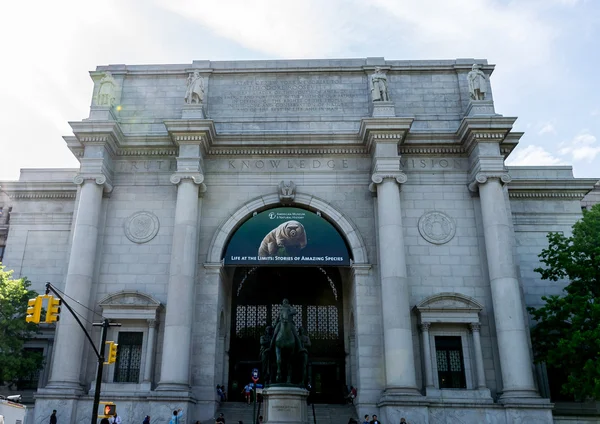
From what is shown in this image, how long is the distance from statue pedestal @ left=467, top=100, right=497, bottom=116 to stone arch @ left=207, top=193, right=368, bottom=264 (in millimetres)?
9220

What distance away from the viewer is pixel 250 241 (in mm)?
29781

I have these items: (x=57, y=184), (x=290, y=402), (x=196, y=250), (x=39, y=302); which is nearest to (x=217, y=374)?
(x=196, y=250)

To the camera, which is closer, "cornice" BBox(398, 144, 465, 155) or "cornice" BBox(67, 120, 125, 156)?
"cornice" BBox(67, 120, 125, 156)

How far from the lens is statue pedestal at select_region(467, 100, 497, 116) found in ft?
101

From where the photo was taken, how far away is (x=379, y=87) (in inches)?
1243

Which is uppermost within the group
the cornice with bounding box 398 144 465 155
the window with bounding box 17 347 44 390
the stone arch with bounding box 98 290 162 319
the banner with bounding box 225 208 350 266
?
the cornice with bounding box 398 144 465 155

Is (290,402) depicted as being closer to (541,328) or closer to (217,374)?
(217,374)

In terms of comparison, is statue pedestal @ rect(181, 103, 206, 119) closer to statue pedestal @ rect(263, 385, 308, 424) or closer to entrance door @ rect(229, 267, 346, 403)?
entrance door @ rect(229, 267, 346, 403)

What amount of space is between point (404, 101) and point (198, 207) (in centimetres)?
1346

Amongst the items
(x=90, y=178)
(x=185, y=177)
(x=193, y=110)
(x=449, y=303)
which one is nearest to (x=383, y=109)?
(x=193, y=110)

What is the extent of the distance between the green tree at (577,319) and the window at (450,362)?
3.78 m

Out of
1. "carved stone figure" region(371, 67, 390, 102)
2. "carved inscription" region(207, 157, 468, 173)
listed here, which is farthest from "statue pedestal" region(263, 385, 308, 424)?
"carved stone figure" region(371, 67, 390, 102)

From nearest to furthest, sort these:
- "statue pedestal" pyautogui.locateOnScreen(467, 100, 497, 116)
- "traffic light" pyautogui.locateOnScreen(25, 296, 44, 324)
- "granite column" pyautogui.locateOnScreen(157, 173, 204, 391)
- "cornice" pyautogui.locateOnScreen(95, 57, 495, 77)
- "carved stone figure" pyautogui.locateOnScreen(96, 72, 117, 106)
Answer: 1. "traffic light" pyautogui.locateOnScreen(25, 296, 44, 324)
2. "granite column" pyautogui.locateOnScreen(157, 173, 204, 391)
3. "statue pedestal" pyautogui.locateOnScreen(467, 100, 497, 116)
4. "carved stone figure" pyautogui.locateOnScreen(96, 72, 117, 106)
5. "cornice" pyautogui.locateOnScreen(95, 57, 495, 77)

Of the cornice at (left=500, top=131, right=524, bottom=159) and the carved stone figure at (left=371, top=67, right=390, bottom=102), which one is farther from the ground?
the carved stone figure at (left=371, top=67, right=390, bottom=102)
